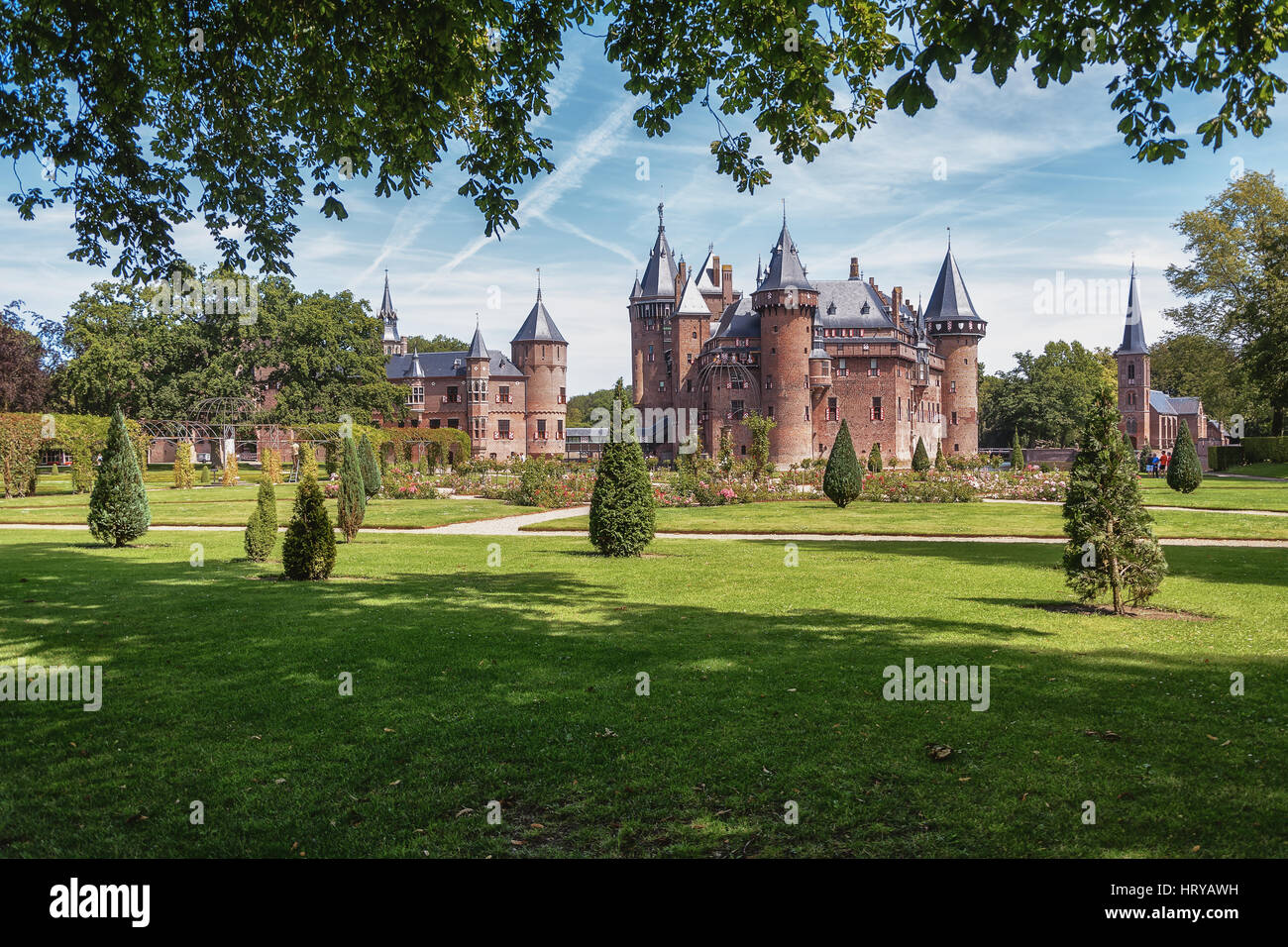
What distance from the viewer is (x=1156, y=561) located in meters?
9.58

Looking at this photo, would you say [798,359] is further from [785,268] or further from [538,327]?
[538,327]

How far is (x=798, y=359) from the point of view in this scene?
6194 cm

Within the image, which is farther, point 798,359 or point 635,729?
point 798,359

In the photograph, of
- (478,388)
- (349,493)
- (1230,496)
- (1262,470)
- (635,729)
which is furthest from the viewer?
(478,388)

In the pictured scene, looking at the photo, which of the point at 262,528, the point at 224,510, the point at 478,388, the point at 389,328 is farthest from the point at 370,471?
the point at 389,328

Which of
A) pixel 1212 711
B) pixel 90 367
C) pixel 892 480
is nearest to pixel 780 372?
pixel 892 480

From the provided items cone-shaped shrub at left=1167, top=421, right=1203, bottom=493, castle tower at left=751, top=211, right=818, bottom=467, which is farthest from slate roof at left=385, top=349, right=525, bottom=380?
cone-shaped shrub at left=1167, top=421, right=1203, bottom=493

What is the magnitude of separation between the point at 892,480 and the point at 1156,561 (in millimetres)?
20452

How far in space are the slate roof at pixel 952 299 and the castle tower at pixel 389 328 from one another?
181 ft

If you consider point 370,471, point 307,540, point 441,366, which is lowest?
point 307,540

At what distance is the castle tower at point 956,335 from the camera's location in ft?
244

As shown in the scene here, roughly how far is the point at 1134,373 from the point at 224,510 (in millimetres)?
89907

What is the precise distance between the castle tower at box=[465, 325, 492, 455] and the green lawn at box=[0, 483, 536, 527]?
48023mm
